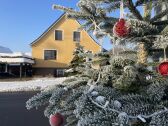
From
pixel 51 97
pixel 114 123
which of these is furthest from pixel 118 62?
pixel 114 123

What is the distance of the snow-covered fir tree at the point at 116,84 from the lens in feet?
6.51

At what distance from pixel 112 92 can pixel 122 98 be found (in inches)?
5.1

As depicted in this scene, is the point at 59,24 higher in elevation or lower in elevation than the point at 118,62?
higher

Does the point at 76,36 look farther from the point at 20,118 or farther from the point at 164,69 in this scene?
the point at 164,69

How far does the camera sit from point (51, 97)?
2342mm

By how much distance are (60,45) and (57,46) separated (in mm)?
397

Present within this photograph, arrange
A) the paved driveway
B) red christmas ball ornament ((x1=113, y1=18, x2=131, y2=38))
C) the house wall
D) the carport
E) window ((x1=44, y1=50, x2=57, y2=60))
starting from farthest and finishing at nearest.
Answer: window ((x1=44, y1=50, x2=57, y2=60)), the carport, the house wall, the paved driveway, red christmas ball ornament ((x1=113, y1=18, x2=131, y2=38))

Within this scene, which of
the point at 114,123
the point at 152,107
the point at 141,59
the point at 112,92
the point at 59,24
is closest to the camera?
the point at 114,123

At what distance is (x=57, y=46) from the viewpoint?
4359 cm

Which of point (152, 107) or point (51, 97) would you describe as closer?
point (152, 107)

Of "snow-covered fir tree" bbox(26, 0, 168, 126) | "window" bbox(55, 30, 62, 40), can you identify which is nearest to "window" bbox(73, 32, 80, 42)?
"window" bbox(55, 30, 62, 40)

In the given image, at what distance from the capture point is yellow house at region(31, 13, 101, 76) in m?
42.7

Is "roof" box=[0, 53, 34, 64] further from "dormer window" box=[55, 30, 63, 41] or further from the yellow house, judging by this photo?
"dormer window" box=[55, 30, 63, 41]

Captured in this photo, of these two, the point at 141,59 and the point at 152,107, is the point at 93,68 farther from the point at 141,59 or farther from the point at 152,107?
the point at 152,107
